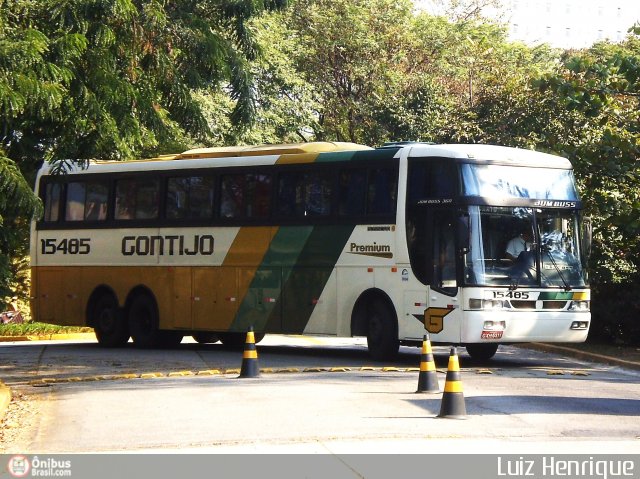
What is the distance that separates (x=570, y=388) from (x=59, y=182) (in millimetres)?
14558

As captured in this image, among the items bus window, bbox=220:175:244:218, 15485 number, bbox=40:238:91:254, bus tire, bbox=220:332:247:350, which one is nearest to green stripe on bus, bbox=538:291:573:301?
bus window, bbox=220:175:244:218

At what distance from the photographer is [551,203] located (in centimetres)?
2209

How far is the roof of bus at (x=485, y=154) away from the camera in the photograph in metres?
21.5

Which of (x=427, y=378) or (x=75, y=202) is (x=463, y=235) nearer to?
(x=427, y=378)

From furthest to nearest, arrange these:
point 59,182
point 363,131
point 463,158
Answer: point 363,131, point 59,182, point 463,158

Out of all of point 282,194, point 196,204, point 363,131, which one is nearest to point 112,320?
point 196,204

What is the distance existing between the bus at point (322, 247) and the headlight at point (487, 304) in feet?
0.09

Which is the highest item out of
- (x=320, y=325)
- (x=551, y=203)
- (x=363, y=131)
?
(x=363, y=131)

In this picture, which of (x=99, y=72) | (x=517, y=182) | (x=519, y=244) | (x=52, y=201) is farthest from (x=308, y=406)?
(x=52, y=201)
